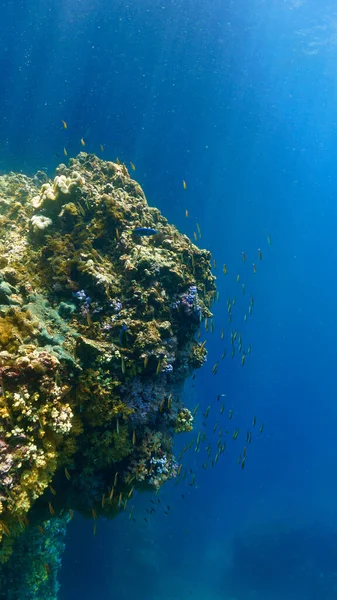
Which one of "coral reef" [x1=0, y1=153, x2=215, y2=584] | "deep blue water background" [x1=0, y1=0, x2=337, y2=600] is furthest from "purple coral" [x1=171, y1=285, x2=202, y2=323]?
"deep blue water background" [x1=0, y1=0, x2=337, y2=600]

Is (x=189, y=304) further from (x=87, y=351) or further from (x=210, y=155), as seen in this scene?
(x=210, y=155)

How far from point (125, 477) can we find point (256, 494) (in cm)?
4997

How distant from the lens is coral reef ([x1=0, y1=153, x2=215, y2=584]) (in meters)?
5.69

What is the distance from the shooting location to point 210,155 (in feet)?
175

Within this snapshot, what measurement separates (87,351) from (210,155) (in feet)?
170

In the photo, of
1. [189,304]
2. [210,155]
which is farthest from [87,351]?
[210,155]

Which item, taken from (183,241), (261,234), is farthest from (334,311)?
(183,241)

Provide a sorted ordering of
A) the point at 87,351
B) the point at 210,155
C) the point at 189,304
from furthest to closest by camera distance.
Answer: the point at 210,155, the point at 189,304, the point at 87,351

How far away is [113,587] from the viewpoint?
2392cm

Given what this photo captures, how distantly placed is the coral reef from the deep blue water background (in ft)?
58.4

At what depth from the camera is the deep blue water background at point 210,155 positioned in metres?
32.1

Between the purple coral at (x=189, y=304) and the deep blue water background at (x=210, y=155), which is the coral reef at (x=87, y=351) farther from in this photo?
the deep blue water background at (x=210, y=155)

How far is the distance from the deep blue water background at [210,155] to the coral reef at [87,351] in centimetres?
1780

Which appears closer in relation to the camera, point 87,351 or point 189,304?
point 87,351
